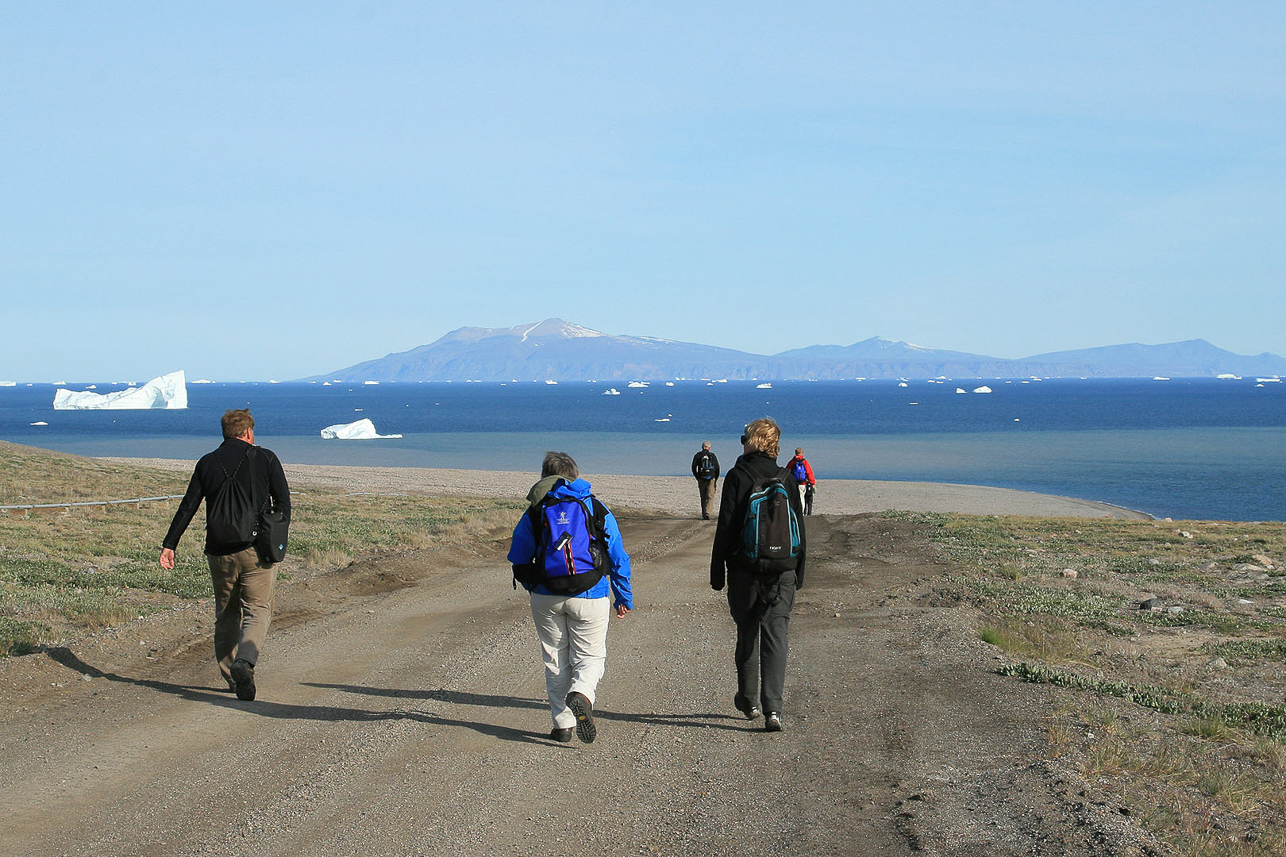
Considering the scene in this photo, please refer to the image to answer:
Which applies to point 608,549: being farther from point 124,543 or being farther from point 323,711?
point 124,543

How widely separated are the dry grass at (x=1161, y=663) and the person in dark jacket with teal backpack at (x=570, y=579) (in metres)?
2.66

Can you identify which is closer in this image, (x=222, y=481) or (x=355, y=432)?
(x=222, y=481)

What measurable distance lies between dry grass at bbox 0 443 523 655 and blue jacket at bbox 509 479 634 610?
5.40 meters

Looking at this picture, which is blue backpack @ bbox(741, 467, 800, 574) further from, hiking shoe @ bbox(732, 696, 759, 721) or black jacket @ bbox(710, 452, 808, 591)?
hiking shoe @ bbox(732, 696, 759, 721)

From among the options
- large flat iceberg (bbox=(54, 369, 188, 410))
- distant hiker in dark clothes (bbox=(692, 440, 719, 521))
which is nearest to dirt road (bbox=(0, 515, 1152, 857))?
distant hiker in dark clothes (bbox=(692, 440, 719, 521))

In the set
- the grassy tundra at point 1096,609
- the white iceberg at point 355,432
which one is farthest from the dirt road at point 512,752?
the white iceberg at point 355,432

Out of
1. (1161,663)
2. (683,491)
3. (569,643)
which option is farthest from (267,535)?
(683,491)

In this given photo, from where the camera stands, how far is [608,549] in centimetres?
622

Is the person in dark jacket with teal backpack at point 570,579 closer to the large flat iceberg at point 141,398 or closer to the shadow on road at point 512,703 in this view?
the shadow on road at point 512,703

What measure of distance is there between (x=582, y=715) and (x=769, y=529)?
1559mm

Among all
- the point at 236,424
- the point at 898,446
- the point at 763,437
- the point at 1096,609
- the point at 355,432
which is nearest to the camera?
the point at 763,437

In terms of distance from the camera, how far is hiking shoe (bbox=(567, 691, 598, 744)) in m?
6.18

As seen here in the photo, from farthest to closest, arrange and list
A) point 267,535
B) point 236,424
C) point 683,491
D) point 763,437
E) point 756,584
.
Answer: point 683,491 < point 236,424 < point 267,535 < point 763,437 < point 756,584

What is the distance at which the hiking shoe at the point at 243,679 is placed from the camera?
23.6ft
